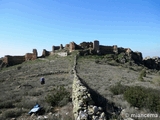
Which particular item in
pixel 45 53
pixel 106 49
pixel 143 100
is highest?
pixel 106 49

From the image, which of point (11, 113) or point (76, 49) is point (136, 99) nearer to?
point (11, 113)

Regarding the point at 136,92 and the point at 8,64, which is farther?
the point at 8,64

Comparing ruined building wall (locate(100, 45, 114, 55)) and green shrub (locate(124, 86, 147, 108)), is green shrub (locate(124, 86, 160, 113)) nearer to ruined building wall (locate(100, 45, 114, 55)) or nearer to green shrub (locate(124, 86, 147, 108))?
green shrub (locate(124, 86, 147, 108))

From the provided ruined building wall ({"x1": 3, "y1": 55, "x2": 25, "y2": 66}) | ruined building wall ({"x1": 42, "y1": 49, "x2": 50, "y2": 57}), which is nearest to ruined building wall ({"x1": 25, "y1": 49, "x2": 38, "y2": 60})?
ruined building wall ({"x1": 3, "y1": 55, "x2": 25, "y2": 66})

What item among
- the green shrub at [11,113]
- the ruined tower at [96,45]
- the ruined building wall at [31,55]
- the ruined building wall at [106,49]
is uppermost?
the ruined tower at [96,45]

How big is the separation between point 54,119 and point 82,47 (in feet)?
137

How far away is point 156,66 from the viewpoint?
176ft

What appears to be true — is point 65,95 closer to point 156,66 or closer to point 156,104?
point 156,104

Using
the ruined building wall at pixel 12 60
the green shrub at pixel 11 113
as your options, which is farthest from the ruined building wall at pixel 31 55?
the green shrub at pixel 11 113

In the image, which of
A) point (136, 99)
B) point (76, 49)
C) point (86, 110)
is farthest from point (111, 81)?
point (76, 49)

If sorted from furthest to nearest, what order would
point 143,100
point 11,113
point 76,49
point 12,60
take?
point 12,60, point 76,49, point 11,113, point 143,100

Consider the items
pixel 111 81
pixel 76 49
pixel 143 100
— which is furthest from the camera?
pixel 76 49

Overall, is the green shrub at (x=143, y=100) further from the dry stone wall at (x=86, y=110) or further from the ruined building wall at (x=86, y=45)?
the ruined building wall at (x=86, y=45)

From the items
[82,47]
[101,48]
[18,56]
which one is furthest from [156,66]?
[18,56]
